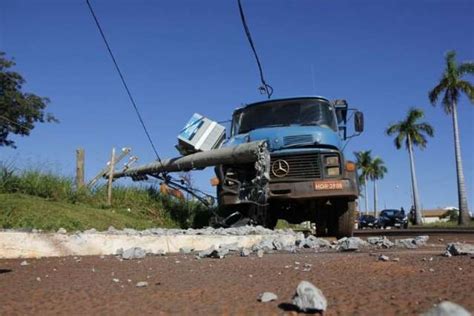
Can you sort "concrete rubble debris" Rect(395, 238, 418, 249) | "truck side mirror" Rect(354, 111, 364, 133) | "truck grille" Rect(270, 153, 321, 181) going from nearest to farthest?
"concrete rubble debris" Rect(395, 238, 418, 249) < "truck grille" Rect(270, 153, 321, 181) < "truck side mirror" Rect(354, 111, 364, 133)

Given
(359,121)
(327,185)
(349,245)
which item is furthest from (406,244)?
(359,121)

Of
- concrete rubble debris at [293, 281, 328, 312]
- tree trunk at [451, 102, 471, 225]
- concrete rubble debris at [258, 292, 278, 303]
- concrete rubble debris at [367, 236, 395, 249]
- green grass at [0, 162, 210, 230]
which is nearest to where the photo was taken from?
concrete rubble debris at [293, 281, 328, 312]

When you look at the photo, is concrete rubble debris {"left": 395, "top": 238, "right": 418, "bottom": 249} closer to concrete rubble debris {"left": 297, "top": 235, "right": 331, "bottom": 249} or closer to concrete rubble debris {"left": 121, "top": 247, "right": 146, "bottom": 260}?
concrete rubble debris {"left": 297, "top": 235, "right": 331, "bottom": 249}

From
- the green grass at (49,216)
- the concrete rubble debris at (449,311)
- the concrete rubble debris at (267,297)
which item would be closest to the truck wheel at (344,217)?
the green grass at (49,216)

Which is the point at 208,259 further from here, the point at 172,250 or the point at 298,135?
the point at 298,135

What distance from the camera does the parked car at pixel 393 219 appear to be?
3991cm

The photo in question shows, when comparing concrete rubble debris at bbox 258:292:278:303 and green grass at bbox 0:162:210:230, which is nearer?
concrete rubble debris at bbox 258:292:278:303

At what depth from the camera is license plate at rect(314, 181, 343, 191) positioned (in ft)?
31.6

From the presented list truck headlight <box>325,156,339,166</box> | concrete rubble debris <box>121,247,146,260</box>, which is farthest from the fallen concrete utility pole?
concrete rubble debris <box>121,247,146,260</box>

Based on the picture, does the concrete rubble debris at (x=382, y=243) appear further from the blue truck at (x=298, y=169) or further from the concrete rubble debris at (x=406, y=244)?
the blue truck at (x=298, y=169)

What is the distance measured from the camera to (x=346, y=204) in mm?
10492

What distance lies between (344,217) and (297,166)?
1.63m

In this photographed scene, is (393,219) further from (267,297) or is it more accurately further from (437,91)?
(267,297)

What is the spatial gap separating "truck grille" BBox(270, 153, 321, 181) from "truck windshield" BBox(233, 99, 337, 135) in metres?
0.86
